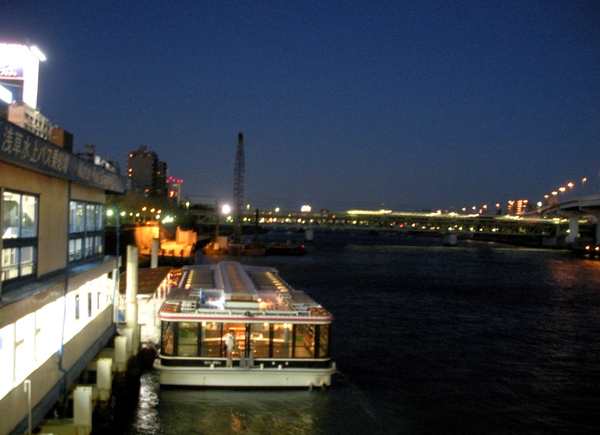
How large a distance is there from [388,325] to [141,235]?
3950 cm

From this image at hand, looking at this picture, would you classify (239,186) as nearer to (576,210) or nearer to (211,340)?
(576,210)

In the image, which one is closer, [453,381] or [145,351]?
[145,351]

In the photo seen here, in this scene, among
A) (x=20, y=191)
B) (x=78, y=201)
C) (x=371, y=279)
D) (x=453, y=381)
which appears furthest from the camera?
(x=371, y=279)

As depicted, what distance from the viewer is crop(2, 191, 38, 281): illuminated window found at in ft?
25.7

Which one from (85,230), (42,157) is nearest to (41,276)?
(42,157)

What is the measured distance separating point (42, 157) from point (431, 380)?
12.7 metres

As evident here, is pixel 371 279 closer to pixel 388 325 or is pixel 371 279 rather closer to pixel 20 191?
pixel 388 325

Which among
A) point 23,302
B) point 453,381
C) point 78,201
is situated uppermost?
point 78,201

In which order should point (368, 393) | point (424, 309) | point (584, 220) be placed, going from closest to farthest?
point (368, 393) < point (424, 309) < point (584, 220)

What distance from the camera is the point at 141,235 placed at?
196 feet

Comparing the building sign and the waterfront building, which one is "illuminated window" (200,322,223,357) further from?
the building sign

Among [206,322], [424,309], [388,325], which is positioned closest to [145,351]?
[206,322]

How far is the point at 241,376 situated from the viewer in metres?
13.1

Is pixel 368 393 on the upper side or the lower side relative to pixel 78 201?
lower
